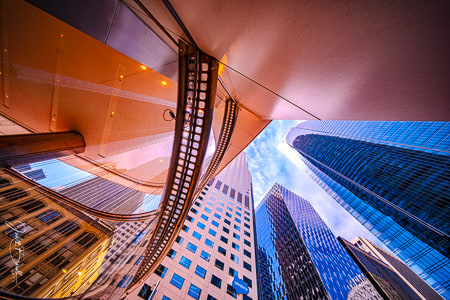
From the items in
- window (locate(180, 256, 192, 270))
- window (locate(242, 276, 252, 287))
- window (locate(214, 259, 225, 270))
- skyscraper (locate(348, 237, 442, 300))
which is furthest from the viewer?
skyscraper (locate(348, 237, 442, 300))

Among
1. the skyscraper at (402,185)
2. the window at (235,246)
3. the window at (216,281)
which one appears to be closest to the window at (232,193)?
the window at (235,246)

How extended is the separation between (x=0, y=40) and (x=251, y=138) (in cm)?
759

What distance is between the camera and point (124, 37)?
2.32 meters

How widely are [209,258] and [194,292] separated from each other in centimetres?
321

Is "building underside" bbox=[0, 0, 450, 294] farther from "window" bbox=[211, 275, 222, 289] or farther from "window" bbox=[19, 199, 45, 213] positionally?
"window" bbox=[211, 275, 222, 289]

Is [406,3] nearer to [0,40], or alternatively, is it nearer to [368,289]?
[0,40]

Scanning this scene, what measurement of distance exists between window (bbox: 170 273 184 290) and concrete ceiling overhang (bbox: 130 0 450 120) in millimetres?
15498

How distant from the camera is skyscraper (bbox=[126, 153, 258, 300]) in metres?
11.5

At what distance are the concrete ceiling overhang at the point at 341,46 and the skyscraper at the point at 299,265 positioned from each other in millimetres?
32850

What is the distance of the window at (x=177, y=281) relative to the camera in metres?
11.5

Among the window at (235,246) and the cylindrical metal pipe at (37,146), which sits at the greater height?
the cylindrical metal pipe at (37,146)

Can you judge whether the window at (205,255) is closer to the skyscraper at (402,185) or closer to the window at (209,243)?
the window at (209,243)

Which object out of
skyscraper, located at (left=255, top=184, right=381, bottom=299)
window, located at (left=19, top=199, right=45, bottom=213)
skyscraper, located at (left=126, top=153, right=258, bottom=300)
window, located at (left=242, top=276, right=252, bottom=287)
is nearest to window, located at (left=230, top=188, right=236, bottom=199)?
skyscraper, located at (left=126, top=153, right=258, bottom=300)

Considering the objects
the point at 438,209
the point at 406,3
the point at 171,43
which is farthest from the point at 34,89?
the point at 438,209
